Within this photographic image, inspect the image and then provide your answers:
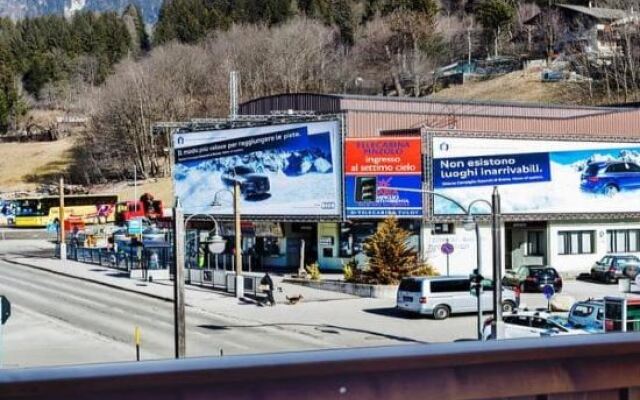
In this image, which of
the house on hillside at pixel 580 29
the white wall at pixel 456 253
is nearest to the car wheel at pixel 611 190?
the white wall at pixel 456 253

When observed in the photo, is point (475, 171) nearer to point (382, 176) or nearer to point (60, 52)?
point (382, 176)

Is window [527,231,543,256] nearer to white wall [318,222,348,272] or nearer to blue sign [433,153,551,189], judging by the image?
blue sign [433,153,551,189]

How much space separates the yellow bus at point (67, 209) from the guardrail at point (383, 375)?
78.6 meters

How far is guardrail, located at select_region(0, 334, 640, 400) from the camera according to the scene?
7.22ft

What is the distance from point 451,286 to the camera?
32781mm

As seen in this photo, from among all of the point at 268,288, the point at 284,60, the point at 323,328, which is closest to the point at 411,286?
the point at 323,328

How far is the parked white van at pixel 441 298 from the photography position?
32.1 meters

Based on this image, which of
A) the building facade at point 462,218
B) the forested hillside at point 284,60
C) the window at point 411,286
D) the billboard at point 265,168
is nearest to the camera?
the window at point 411,286

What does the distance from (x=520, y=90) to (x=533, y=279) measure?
64314 millimetres

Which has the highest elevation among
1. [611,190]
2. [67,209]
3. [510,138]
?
[510,138]

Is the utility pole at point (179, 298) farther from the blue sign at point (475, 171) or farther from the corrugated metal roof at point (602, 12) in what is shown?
the corrugated metal roof at point (602, 12)

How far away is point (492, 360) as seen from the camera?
2.52 meters

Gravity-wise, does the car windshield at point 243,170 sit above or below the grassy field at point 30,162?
below

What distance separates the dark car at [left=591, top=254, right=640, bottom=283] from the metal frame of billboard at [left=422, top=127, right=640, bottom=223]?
13.2ft
